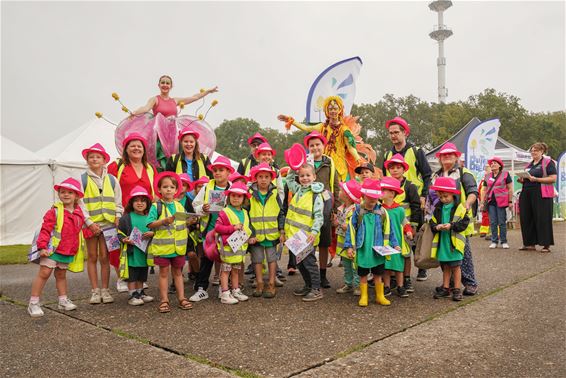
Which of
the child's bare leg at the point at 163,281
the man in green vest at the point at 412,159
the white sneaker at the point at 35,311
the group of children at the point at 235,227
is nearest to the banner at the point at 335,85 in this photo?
the man in green vest at the point at 412,159

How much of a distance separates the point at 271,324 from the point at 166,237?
1.39 m

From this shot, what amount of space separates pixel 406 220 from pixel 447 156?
87 centimetres

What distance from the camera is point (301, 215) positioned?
504 centimetres

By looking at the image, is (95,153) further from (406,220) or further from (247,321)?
(406,220)

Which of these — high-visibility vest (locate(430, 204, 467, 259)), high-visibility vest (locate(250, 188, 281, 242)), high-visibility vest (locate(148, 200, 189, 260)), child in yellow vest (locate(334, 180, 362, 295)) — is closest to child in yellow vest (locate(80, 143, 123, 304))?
high-visibility vest (locate(148, 200, 189, 260))

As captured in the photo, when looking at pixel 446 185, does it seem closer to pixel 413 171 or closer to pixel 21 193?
pixel 413 171

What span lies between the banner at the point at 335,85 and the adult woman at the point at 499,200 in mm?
3782

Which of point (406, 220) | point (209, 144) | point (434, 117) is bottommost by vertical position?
point (406, 220)

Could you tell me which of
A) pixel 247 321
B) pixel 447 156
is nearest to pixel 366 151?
pixel 447 156

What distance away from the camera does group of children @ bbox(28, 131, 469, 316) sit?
460cm

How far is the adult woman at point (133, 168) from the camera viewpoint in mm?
5195

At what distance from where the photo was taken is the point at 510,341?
348cm

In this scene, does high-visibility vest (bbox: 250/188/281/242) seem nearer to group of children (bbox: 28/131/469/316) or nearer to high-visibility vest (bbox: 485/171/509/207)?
group of children (bbox: 28/131/469/316)

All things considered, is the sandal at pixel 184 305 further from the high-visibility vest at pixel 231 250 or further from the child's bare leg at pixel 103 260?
the child's bare leg at pixel 103 260
